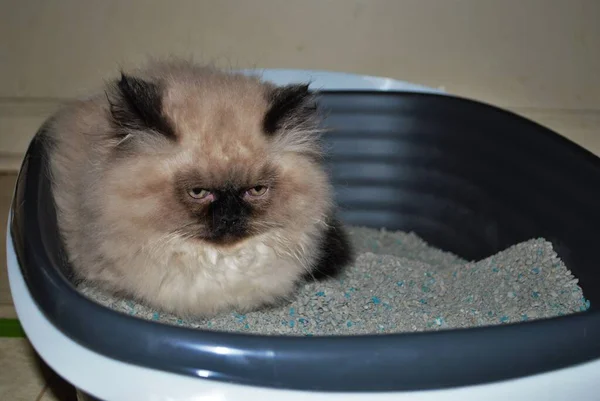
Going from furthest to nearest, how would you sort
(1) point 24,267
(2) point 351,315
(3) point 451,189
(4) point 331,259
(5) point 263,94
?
(3) point 451,189
(4) point 331,259
(2) point 351,315
(5) point 263,94
(1) point 24,267

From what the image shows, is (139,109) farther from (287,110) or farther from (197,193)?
(287,110)

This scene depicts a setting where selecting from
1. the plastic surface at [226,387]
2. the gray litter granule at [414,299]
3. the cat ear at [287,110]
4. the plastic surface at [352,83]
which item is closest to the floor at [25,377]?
the gray litter granule at [414,299]

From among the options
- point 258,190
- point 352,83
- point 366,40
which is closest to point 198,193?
point 258,190

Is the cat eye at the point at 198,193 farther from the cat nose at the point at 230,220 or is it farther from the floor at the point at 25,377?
the floor at the point at 25,377

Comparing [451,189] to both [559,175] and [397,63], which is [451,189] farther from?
[397,63]

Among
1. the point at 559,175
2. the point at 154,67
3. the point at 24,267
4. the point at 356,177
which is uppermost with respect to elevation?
the point at 154,67

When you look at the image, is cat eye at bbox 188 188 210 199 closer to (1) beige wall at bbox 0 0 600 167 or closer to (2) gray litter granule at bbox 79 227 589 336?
(2) gray litter granule at bbox 79 227 589 336

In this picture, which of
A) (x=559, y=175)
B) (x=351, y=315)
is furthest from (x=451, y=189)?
(x=351, y=315)
